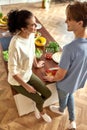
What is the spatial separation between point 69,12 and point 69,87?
613mm

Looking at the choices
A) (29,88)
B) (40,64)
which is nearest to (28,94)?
(29,88)

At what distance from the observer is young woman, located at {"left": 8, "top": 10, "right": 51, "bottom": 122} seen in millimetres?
1544

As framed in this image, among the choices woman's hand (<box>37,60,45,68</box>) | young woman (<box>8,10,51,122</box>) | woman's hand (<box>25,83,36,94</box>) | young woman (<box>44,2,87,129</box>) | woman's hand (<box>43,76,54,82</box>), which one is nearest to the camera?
young woman (<box>44,2,87,129</box>)

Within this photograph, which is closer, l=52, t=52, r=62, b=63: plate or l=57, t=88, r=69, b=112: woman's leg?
l=57, t=88, r=69, b=112: woman's leg

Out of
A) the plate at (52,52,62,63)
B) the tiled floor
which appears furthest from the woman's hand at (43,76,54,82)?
the tiled floor

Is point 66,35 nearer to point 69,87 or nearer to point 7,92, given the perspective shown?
point 7,92

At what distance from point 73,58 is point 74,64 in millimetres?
70

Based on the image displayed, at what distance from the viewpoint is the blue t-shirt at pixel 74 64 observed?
1.36 m

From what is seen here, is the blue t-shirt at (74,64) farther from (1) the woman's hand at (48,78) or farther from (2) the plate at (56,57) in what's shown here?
(2) the plate at (56,57)

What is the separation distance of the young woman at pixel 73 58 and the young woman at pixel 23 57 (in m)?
0.14

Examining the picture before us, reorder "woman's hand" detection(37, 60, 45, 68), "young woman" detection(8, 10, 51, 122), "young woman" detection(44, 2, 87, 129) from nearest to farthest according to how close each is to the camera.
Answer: "young woman" detection(44, 2, 87, 129)
"young woman" detection(8, 10, 51, 122)
"woman's hand" detection(37, 60, 45, 68)

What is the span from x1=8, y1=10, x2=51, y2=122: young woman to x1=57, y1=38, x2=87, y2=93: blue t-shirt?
216mm

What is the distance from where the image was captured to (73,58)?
1.40 meters

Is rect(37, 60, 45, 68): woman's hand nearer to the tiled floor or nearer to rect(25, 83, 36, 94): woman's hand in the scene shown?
rect(25, 83, 36, 94): woman's hand
